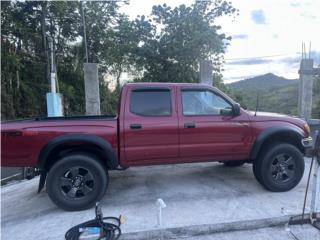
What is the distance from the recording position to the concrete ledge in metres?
3.78

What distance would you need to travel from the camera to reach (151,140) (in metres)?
4.70

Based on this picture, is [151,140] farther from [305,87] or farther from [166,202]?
[305,87]

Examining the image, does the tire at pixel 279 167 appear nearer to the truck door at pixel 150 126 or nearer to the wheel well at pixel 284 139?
the wheel well at pixel 284 139

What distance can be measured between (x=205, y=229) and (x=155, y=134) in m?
1.56

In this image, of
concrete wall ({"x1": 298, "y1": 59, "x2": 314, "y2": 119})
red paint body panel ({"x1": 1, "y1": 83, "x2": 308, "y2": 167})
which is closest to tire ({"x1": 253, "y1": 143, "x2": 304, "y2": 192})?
red paint body panel ({"x1": 1, "y1": 83, "x2": 308, "y2": 167})

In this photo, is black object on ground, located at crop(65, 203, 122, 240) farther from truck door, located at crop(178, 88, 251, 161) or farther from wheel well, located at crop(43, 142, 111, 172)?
truck door, located at crop(178, 88, 251, 161)

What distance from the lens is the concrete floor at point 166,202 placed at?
13.5 ft

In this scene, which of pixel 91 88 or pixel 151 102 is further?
pixel 91 88

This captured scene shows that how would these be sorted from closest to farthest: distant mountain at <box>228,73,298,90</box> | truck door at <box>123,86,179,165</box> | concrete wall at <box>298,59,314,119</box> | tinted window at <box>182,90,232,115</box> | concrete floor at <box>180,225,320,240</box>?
concrete floor at <box>180,225,320,240</box>
truck door at <box>123,86,179,165</box>
tinted window at <box>182,90,232,115</box>
concrete wall at <box>298,59,314,119</box>
distant mountain at <box>228,73,298,90</box>

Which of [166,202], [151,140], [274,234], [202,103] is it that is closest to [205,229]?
[274,234]

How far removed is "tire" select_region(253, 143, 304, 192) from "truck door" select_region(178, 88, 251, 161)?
0.32 m

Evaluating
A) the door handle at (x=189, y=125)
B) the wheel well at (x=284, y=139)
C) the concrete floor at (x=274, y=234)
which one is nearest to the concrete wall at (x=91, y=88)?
the door handle at (x=189, y=125)

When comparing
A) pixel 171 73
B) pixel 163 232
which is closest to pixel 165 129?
pixel 163 232

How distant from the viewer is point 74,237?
3.71m
